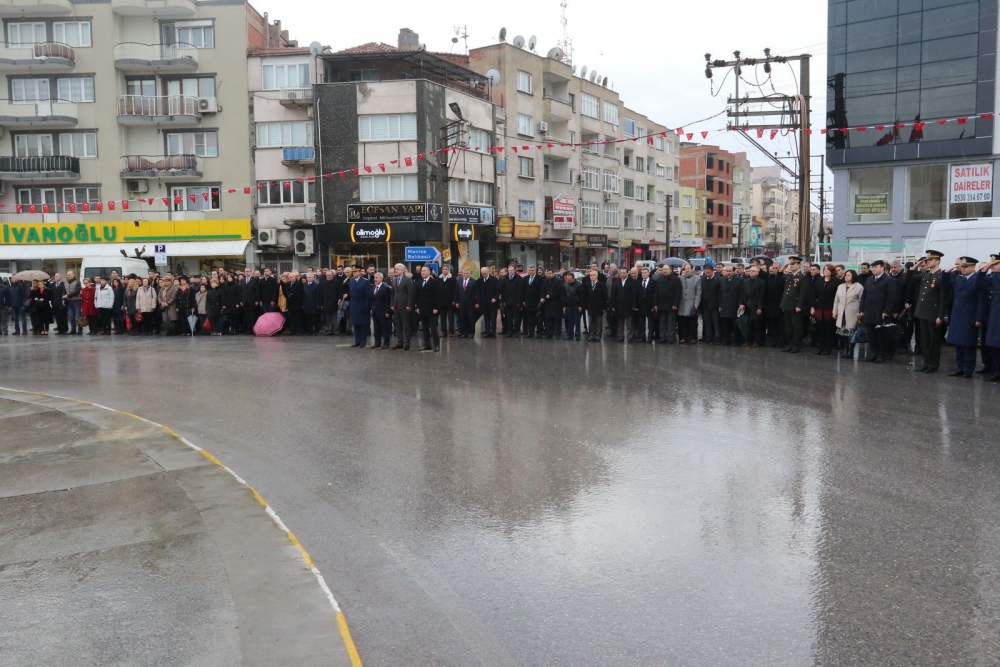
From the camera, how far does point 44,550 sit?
578 cm

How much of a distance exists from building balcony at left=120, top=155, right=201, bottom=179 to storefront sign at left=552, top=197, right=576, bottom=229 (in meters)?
22.7

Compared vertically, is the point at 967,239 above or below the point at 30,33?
below

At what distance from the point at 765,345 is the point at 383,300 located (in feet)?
27.4

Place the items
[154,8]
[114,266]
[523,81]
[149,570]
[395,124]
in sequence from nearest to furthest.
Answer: [149,570] < [114,266] < [395,124] < [154,8] < [523,81]

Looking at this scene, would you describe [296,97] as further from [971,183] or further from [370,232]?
[971,183]

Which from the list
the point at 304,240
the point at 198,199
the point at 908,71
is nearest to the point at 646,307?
the point at 908,71

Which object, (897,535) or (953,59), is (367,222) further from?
(897,535)

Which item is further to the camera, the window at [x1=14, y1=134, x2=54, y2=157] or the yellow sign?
the window at [x1=14, y1=134, x2=54, y2=157]

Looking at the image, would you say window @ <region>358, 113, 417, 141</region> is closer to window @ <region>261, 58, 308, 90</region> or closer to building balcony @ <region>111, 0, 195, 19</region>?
window @ <region>261, 58, 308, 90</region>

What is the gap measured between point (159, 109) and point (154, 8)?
201 inches

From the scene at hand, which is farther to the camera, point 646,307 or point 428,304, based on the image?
point 646,307

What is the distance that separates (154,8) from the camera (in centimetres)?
4244

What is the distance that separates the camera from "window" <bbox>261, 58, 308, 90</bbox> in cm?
4325

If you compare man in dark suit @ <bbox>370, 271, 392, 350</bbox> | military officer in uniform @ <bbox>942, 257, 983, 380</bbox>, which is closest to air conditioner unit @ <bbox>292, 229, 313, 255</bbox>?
man in dark suit @ <bbox>370, 271, 392, 350</bbox>
